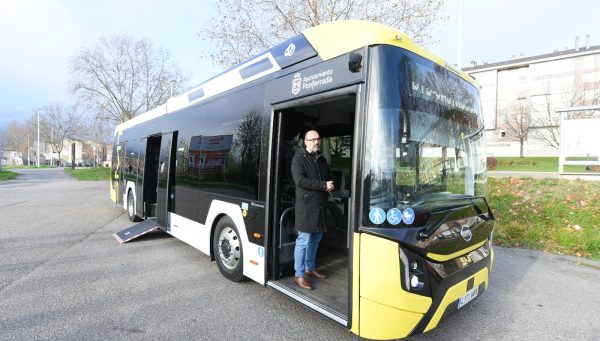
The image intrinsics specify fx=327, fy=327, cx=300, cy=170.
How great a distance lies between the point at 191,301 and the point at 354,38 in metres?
3.44

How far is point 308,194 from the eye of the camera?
354 cm

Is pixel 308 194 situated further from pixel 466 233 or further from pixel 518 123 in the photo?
pixel 518 123

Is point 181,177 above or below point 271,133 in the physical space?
below

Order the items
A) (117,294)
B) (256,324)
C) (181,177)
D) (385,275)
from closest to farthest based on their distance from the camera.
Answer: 1. (385,275)
2. (256,324)
3. (117,294)
4. (181,177)

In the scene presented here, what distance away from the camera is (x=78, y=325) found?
3299 mm

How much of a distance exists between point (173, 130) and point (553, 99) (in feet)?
153

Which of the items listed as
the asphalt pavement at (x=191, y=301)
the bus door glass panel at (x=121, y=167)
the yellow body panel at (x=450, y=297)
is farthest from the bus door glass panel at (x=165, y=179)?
the yellow body panel at (x=450, y=297)

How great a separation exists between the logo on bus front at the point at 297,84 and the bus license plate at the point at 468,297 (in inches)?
100

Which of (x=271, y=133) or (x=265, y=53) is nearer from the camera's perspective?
(x=271, y=133)

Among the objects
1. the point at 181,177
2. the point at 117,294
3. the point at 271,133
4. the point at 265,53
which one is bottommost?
the point at 117,294

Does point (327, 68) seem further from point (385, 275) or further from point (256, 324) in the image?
point (256, 324)

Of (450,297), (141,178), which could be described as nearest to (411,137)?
(450,297)

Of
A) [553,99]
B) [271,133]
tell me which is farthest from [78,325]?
[553,99]

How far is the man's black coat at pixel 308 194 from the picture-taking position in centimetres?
352
